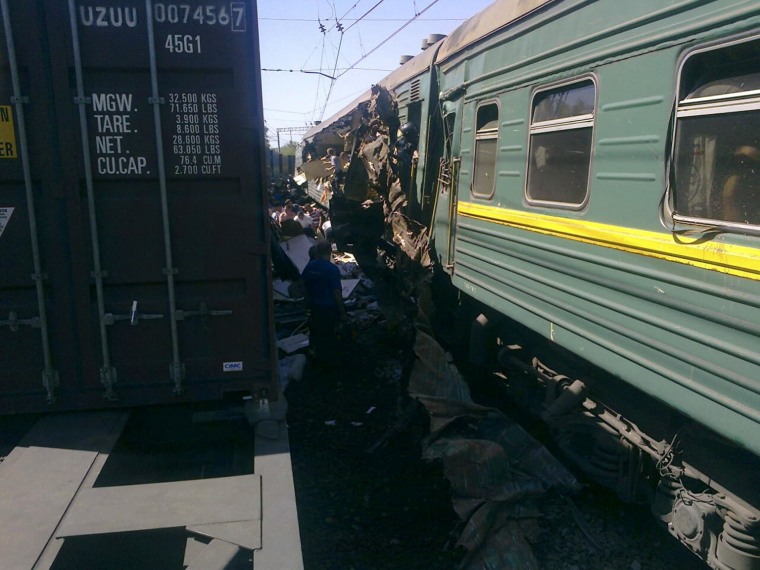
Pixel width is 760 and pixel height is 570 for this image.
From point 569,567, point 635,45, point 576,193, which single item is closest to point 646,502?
point 569,567

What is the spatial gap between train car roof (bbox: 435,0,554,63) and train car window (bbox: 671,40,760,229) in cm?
165

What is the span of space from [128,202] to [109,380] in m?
0.95

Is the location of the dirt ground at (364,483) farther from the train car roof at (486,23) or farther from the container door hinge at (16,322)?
the train car roof at (486,23)

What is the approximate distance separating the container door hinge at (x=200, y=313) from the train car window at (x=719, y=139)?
2358mm

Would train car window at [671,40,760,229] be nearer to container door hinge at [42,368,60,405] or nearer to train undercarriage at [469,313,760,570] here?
train undercarriage at [469,313,760,570]

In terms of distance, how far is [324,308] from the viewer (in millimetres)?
7180

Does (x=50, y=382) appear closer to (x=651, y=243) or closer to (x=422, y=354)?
(x=422, y=354)

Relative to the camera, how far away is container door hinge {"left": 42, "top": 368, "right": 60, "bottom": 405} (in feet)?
10.9

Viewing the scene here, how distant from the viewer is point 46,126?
3180mm

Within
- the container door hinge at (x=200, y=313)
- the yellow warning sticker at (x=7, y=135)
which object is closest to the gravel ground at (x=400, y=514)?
the container door hinge at (x=200, y=313)

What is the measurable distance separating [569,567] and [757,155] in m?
2.51

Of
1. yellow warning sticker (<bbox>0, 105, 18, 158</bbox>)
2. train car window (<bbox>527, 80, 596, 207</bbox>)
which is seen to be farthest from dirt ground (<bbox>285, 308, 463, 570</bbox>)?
yellow warning sticker (<bbox>0, 105, 18, 158</bbox>)

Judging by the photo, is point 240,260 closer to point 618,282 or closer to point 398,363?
point 618,282

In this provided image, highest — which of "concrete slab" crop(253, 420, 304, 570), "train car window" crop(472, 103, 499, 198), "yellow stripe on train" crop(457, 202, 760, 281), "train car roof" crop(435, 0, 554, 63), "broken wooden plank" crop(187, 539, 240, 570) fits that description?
"train car roof" crop(435, 0, 554, 63)
